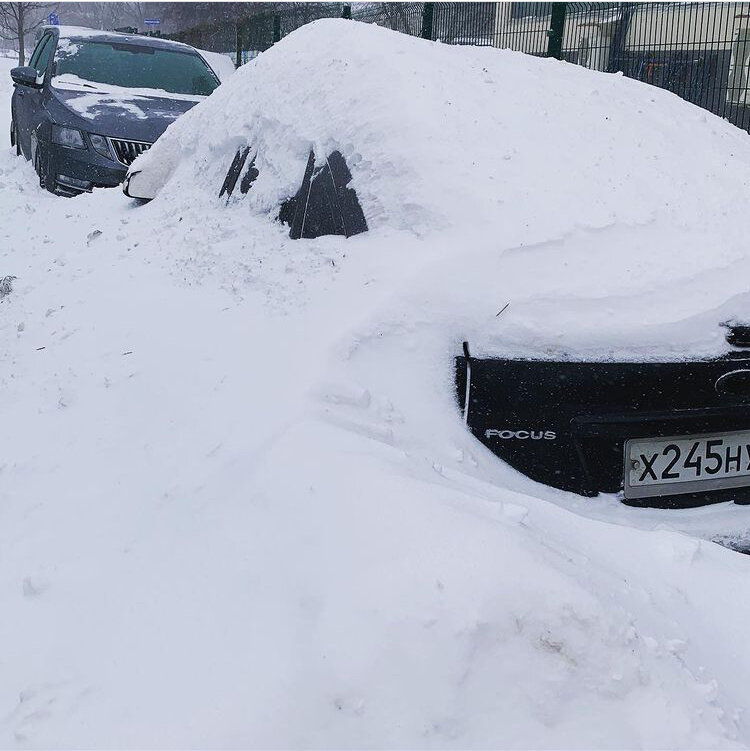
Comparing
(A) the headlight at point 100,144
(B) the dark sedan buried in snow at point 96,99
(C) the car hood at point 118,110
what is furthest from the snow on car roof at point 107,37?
(A) the headlight at point 100,144

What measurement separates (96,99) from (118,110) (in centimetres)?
38

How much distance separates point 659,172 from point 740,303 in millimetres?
801

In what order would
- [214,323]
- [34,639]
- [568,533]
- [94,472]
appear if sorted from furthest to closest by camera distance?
[214,323]
[94,472]
[568,533]
[34,639]

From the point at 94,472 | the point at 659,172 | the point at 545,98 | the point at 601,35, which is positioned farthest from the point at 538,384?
the point at 601,35

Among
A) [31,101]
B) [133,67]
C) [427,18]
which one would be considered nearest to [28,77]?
[31,101]

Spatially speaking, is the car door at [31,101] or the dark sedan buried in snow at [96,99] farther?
the car door at [31,101]

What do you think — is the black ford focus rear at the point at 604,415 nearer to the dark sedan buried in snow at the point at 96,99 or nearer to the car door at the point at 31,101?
the dark sedan buried in snow at the point at 96,99

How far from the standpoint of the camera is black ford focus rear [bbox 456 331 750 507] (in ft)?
8.42

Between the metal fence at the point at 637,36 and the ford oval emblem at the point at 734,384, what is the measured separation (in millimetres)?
6959

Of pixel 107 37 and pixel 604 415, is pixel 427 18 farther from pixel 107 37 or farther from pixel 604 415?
pixel 604 415

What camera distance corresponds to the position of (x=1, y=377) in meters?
3.64

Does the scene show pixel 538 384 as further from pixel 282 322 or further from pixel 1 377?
pixel 1 377

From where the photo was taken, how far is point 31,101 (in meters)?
9.55

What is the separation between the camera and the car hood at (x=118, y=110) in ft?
27.7
